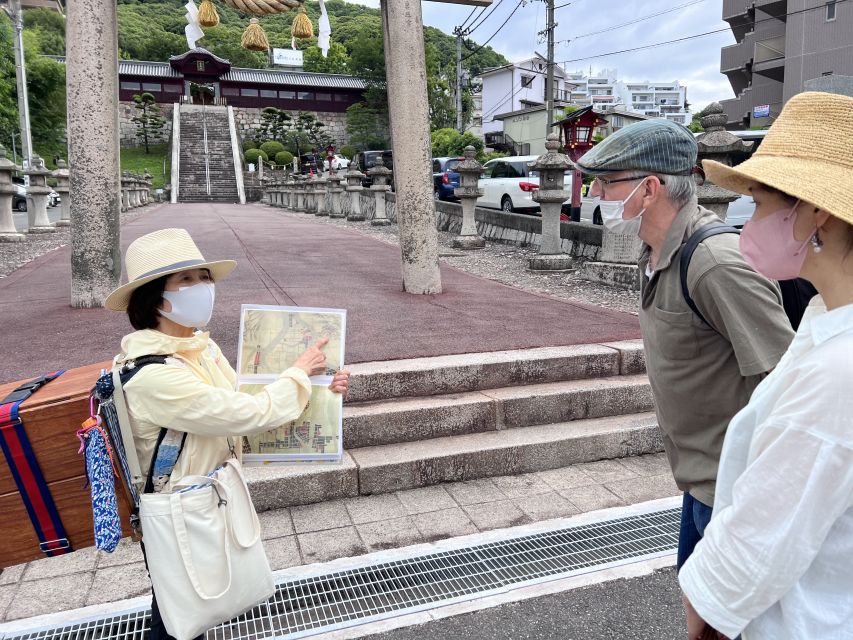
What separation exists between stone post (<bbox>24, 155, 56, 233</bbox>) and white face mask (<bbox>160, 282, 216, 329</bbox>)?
1509 cm

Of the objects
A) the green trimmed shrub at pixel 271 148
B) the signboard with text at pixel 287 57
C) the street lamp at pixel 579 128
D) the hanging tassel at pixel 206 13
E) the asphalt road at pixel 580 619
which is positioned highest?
the signboard with text at pixel 287 57

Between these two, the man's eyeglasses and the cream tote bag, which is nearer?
the cream tote bag

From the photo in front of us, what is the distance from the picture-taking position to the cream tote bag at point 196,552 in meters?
1.83

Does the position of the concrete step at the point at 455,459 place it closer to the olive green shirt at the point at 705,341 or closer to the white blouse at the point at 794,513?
the olive green shirt at the point at 705,341

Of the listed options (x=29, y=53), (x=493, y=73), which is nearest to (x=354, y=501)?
(x=29, y=53)

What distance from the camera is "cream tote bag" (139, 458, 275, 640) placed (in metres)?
1.83

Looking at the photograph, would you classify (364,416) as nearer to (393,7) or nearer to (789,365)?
(789,365)

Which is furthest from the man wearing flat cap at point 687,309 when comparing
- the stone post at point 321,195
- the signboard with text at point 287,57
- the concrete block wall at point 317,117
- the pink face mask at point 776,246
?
the signboard with text at point 287,57

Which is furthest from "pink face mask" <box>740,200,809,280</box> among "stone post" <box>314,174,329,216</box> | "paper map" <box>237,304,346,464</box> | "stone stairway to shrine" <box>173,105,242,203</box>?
"stone stairway to shrine" <box>173,105,242,203</box>

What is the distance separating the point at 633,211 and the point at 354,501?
2426 millimetres

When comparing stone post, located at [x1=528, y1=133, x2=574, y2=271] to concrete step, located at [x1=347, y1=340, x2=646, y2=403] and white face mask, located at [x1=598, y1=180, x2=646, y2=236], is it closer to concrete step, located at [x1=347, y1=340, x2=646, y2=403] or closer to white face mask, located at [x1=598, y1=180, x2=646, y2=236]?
concrete step, located at [x1=347, y1=340, x2=646, y2=403]

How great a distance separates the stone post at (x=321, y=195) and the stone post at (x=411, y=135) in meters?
14.8

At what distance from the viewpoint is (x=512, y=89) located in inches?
2128

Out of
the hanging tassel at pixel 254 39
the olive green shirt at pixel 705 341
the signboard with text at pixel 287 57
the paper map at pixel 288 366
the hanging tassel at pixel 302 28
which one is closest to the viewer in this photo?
the olive green shirt at pixel 705 341
